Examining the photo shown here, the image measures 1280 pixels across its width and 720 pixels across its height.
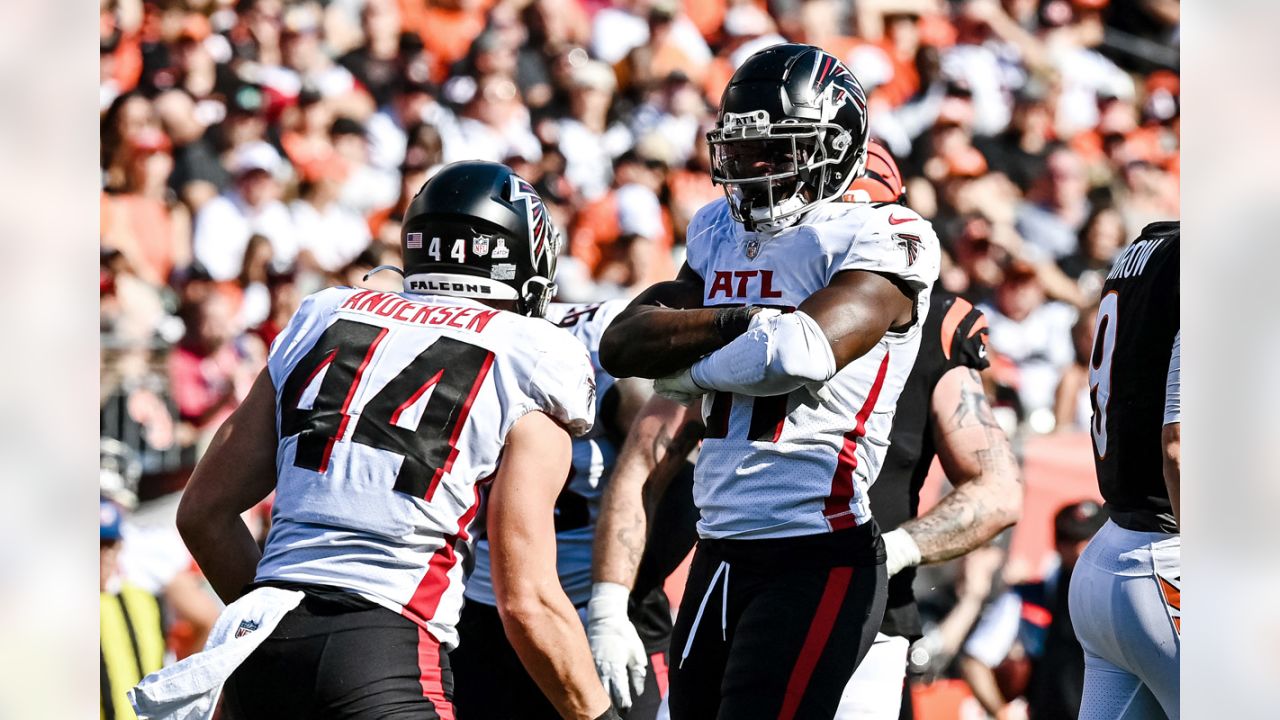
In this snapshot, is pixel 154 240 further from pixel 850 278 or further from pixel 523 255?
pixel 850 278

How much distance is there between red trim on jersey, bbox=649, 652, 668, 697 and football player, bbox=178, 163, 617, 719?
1.33 meters

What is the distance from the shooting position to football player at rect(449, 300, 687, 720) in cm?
397

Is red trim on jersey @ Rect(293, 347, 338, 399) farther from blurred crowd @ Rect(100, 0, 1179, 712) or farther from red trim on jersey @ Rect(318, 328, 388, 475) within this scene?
blurred crowd @ Rect(100, 0, 1179, 712)

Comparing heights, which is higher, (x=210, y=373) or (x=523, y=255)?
(x=523, y=255)

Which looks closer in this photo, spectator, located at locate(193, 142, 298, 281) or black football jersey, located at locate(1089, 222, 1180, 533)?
black football jersey, located at locate(1089, 222, 1180, 533)

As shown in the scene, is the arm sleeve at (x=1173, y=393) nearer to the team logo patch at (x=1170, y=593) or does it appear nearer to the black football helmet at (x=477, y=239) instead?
the team logo patch at (x=1170, y=593)

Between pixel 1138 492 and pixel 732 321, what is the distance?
3.87 ft

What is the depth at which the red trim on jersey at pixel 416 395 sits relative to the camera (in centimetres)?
297

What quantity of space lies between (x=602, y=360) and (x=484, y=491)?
0.41 meters

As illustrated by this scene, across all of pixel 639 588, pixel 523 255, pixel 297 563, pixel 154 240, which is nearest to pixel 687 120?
pixel 154 240

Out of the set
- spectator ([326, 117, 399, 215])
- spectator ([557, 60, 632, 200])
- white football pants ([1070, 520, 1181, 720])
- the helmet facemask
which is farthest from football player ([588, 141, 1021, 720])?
spectator ([557, 60, 632, 200])

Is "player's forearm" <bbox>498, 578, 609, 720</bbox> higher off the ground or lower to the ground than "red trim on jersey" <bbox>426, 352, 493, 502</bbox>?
lower

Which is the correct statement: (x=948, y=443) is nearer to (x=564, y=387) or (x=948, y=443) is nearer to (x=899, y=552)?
(x=899, y=552)
